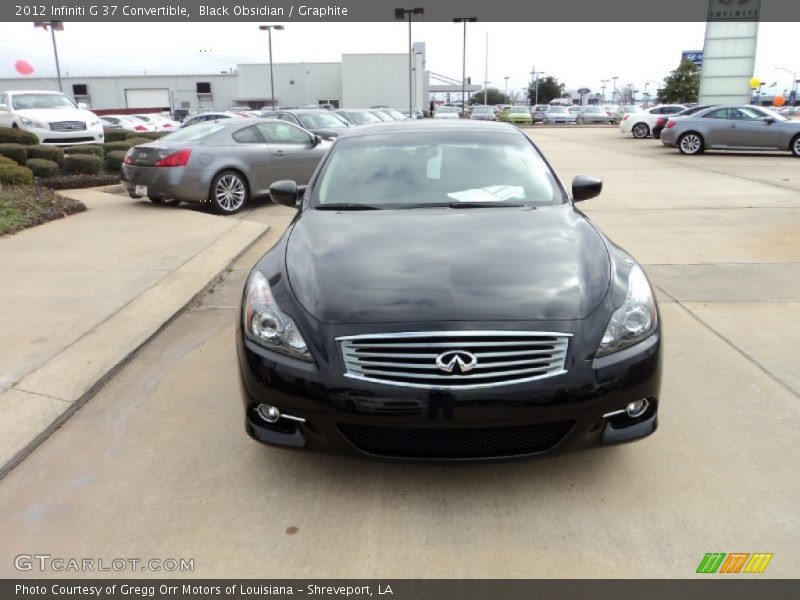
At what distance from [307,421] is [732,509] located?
72.1 inches

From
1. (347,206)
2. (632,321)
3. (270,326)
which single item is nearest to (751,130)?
(347,206)

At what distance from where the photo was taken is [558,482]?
121 inches

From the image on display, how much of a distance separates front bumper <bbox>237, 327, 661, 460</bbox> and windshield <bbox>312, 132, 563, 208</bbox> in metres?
1.56

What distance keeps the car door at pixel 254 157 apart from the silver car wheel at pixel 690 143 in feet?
46.9

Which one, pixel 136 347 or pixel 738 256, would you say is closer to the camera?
pixel 136 347

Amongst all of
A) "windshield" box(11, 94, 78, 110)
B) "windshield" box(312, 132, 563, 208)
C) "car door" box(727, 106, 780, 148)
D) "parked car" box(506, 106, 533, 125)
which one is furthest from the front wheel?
"parked car" box(506, 106, 533, 125)

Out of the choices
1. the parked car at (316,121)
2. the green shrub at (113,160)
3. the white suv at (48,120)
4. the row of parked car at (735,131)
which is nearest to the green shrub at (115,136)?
the white suv at (48,120)

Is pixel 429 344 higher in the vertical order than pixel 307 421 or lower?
higher

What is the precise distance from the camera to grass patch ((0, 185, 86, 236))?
27.1 feet

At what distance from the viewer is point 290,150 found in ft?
36.1

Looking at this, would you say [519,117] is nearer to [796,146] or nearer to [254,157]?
[796,146]

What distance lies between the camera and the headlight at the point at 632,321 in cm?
283
